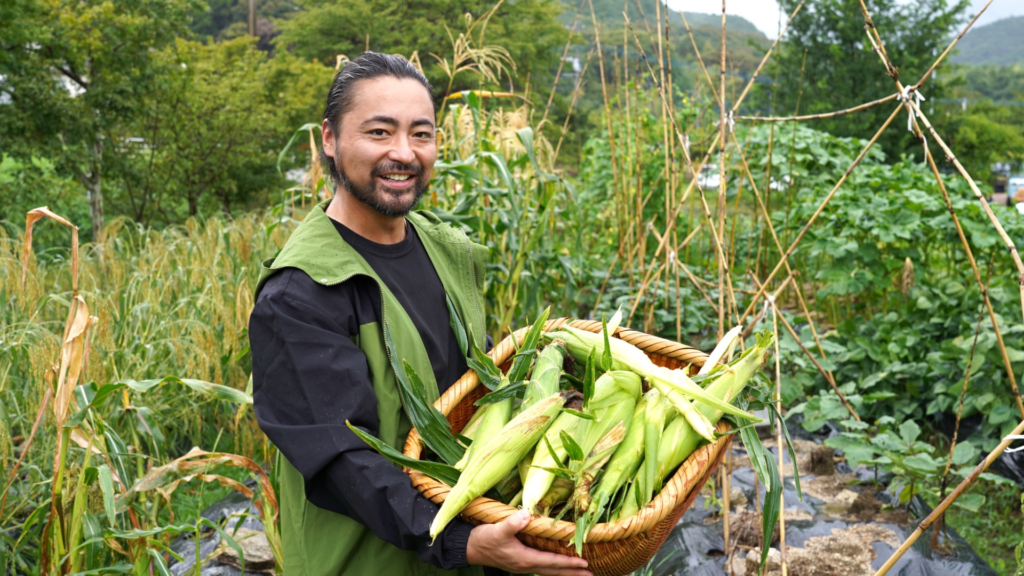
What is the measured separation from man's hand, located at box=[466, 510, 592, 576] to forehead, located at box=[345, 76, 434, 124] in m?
0.76

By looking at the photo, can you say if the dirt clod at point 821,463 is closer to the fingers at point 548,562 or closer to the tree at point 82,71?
the fingers at point 548,562

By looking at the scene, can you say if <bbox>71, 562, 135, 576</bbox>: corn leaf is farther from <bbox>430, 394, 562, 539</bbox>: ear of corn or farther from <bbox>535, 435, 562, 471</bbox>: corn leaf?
<bbox>535, 435, 562, 471</bbox>: corn leaf

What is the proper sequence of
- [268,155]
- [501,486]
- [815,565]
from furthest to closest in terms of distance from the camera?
[268,155] < [815,565] < [501,486]

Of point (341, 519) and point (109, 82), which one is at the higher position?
point (109, 82)

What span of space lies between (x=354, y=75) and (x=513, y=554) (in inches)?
35.4

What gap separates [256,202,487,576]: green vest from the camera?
1.28 meters

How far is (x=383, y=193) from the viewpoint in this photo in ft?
4.51

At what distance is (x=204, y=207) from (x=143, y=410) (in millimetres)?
6783

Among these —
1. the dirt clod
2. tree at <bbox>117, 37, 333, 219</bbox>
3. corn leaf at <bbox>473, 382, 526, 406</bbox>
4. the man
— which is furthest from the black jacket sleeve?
tree at <bbox>117, 37, 333, 219</bbox>

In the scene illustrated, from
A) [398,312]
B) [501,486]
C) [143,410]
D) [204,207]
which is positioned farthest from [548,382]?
[204,207]

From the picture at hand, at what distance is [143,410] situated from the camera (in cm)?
199

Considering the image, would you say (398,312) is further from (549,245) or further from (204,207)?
(204,207)

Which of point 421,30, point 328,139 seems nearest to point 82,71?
point 328,139

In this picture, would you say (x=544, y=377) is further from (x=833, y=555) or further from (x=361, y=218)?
(x=833, y=555)
